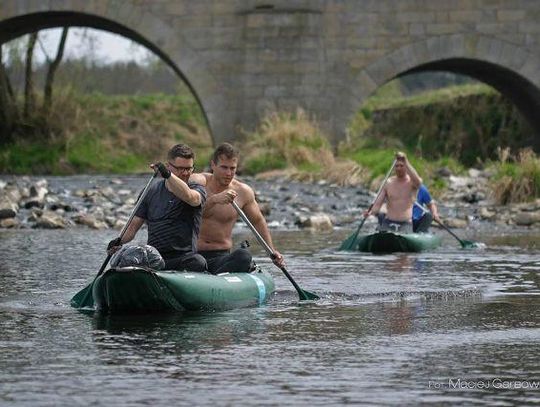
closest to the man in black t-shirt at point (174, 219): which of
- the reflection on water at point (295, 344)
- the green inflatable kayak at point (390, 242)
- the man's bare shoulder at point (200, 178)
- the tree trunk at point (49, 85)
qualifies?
the man's bare shoulder at point (200, 178)

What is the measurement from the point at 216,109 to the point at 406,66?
4.11 m

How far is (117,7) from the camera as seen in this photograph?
101 ft

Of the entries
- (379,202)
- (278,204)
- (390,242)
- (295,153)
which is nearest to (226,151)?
(390,242)

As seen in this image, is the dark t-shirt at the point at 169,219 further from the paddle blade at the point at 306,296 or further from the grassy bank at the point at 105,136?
the grassy bank at the point at 105,136

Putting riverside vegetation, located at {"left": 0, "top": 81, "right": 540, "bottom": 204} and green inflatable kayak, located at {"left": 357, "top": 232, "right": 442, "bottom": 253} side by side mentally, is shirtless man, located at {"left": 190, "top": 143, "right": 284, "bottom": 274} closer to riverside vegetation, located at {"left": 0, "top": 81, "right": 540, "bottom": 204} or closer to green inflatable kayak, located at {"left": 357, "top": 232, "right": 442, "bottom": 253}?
green inflatable kayak, located at {"left": 357, "top": 232, "right": 442, "bottom": 253}

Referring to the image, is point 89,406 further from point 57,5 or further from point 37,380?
point 57,5

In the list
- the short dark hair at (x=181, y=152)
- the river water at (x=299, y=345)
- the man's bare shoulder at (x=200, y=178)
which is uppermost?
the short dark hair at (x=181, y=152)

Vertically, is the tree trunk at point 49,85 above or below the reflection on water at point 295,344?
above

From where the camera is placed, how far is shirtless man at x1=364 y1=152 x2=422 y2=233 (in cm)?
1722

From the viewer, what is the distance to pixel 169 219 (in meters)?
10.6

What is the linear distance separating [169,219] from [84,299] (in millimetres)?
973

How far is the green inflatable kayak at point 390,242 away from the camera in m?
16.9

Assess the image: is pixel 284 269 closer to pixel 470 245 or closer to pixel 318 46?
pixel 470 245

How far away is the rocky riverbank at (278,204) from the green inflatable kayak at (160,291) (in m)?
10.4
